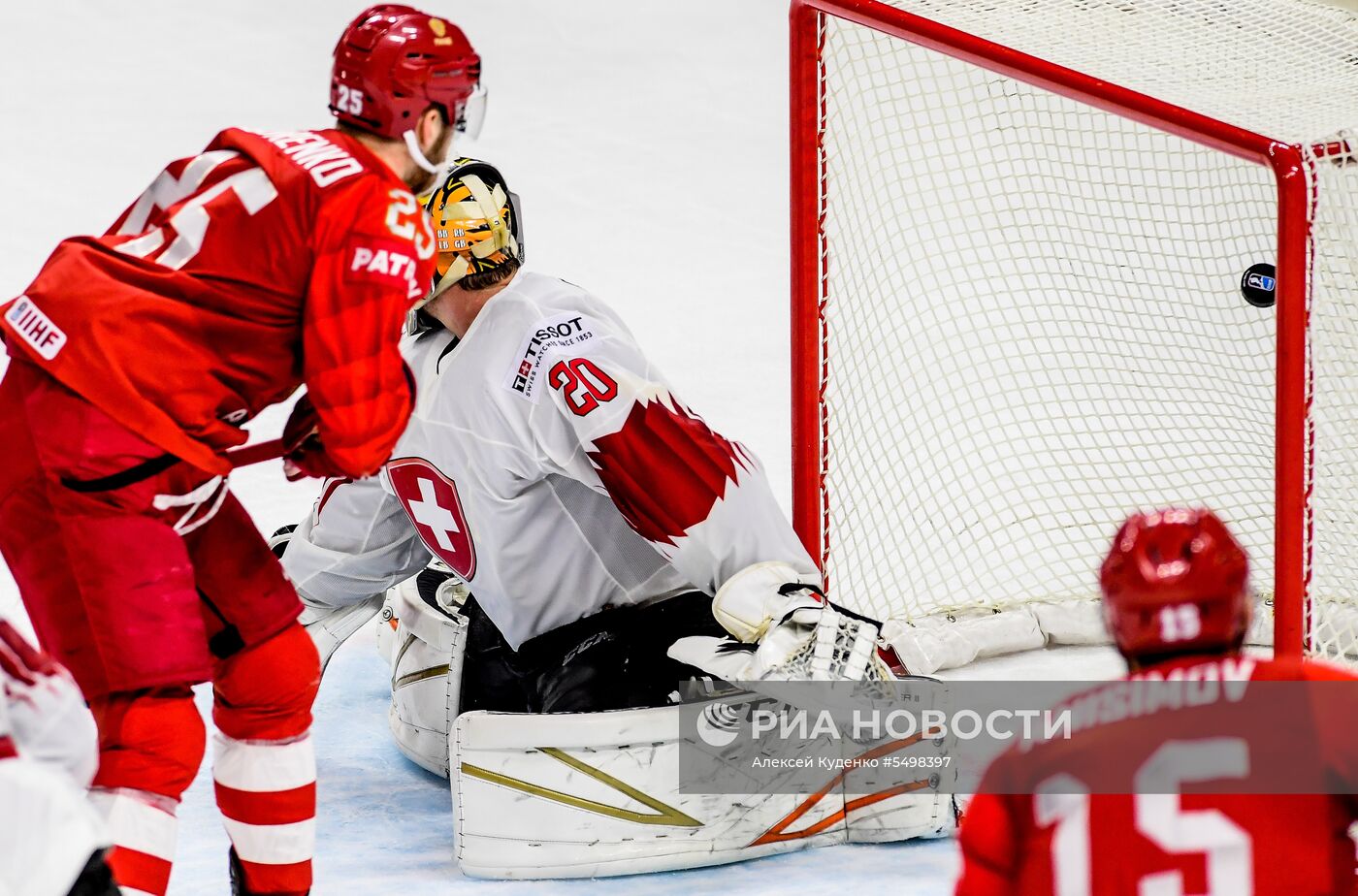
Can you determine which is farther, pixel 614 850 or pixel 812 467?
pixel 812 467

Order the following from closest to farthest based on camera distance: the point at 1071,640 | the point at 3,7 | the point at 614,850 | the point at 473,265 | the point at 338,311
→ the point at 338,311
the point at 614,850
the point at 473,265
the point at 1071,640
the point at 3,7

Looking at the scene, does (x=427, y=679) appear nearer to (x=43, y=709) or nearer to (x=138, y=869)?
(x=138, y=869)

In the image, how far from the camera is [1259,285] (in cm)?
244

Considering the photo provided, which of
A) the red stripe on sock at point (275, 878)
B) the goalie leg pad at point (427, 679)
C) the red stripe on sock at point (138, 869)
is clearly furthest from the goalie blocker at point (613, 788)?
the red stripe on sock at point (138, 869)

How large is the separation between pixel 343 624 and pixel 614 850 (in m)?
0.84

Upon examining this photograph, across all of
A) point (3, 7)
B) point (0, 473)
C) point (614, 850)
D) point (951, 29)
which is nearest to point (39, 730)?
point (0, 473)

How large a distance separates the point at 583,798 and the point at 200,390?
78 cm

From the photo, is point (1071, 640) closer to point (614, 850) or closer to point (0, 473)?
point (614, 850)

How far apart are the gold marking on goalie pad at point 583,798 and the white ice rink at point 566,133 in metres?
1.05

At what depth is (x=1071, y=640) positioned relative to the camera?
9.90ft

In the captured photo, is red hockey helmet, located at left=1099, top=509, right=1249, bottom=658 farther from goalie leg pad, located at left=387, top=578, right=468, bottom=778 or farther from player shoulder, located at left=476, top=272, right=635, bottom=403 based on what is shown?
goalie leg pad, located at left=387, top=578, right=468, bottom=778

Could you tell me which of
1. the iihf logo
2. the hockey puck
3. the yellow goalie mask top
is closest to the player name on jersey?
the yellow goalie mask top

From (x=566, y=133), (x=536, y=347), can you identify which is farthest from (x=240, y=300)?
(x=566, y=133)

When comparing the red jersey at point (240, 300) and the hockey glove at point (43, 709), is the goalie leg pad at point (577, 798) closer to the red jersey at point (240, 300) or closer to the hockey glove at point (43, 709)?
the red jersey at point (240, 300)
